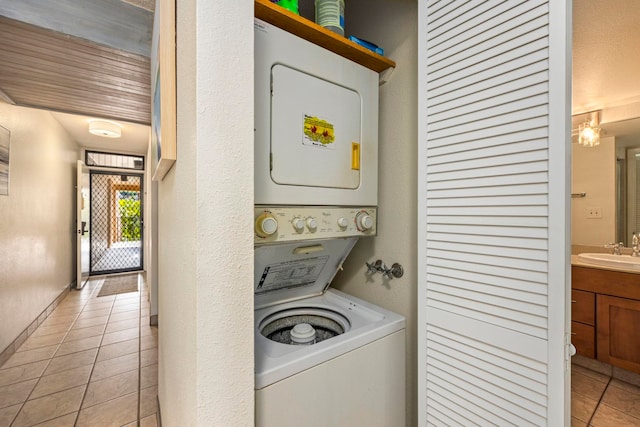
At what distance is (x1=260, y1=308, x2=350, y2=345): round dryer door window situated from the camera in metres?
1.27

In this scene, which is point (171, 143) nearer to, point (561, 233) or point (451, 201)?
point (451, 201)

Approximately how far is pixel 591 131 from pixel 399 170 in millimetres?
2364

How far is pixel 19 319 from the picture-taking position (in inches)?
105

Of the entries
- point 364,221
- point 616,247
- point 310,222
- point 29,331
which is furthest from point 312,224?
point 29,331

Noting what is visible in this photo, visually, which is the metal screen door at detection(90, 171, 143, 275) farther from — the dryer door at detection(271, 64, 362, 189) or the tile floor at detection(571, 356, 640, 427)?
the tile floor at detection(571, 356, 640, 427)

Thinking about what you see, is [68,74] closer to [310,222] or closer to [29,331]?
[310,222]

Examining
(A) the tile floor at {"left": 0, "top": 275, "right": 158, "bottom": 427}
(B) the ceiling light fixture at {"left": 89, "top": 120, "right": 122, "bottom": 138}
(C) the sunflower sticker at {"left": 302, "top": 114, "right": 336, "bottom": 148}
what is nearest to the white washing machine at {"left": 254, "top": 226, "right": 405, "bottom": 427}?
(C) the sunflower sticker at {"left": 302, "top": 114, "right": 336, "bottom": 148}

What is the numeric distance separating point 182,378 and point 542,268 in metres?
1.08

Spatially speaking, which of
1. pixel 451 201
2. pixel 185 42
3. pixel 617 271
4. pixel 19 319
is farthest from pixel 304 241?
pixel 19 319

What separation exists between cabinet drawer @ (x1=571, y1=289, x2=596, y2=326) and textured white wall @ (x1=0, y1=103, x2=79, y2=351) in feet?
15.5

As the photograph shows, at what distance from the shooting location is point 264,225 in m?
0.95

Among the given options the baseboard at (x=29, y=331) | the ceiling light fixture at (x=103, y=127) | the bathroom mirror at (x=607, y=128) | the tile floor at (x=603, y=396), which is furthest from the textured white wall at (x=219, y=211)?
the ceiling light fixture at (x=103, y=127)

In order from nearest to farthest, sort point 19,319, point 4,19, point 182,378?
point 182,378, point 4,19, point 19,319

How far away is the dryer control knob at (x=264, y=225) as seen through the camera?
37.4 inches
